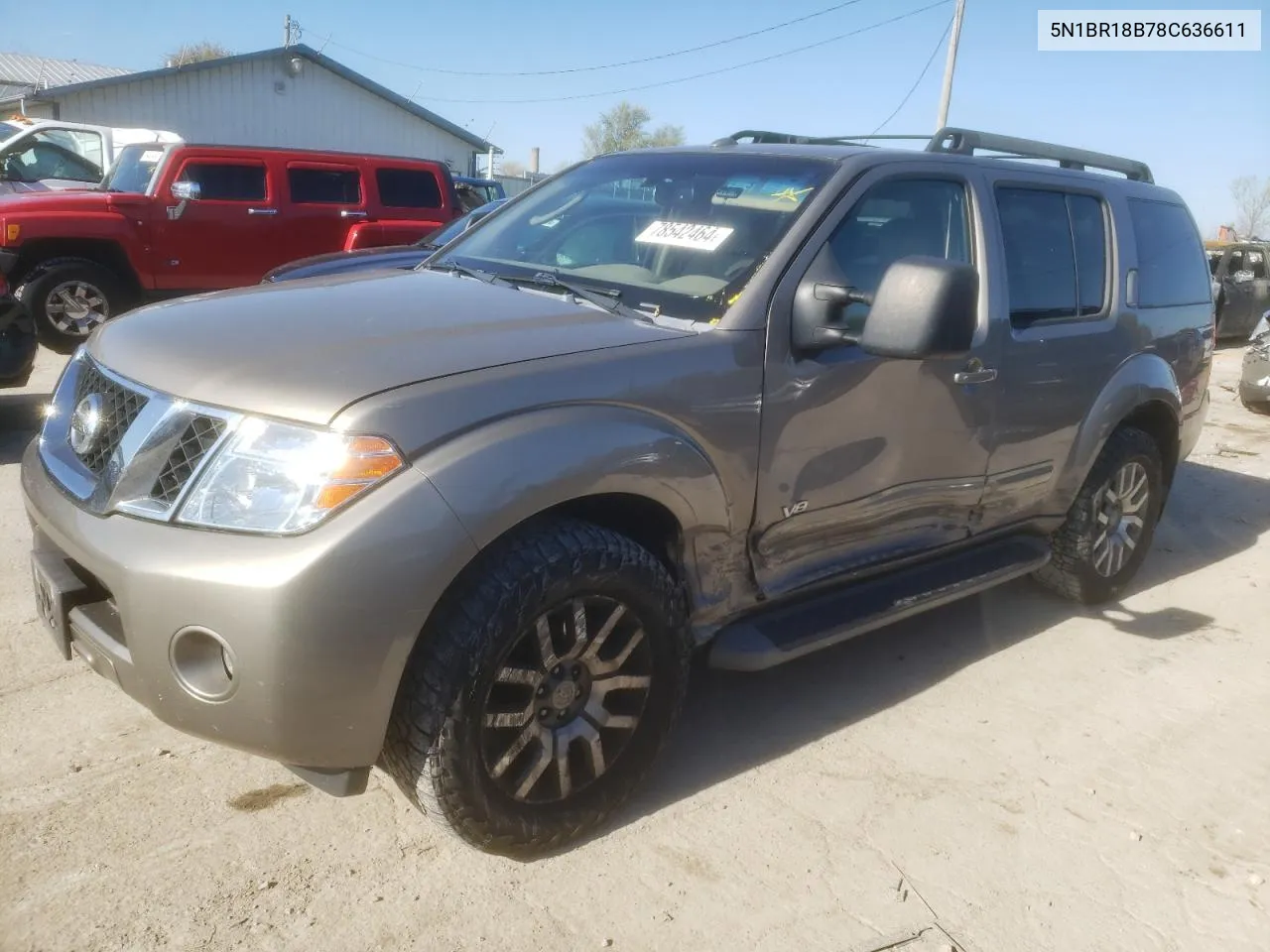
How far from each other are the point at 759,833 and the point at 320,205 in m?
8.99

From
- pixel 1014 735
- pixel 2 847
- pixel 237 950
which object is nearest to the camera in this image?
pixel 237 950

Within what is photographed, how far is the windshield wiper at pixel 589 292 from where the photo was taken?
2.84m

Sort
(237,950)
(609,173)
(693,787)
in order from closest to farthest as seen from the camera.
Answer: (237,950) → (693,787) → (609,173)

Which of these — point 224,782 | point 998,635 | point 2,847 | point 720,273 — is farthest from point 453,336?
point 998,635

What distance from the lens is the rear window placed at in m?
3.71

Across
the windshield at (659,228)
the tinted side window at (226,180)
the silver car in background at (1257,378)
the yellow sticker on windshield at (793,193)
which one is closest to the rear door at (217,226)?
the tinted side window at (226,180)

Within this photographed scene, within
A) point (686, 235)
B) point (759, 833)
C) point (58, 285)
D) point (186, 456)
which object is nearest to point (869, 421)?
point (686, 235)

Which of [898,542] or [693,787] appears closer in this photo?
[693,787]

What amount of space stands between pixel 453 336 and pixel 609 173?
1470 mm

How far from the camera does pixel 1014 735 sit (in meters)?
3.40

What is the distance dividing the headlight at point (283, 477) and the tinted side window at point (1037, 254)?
249 centimetres

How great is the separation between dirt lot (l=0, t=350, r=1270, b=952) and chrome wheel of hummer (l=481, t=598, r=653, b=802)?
0.25 metres

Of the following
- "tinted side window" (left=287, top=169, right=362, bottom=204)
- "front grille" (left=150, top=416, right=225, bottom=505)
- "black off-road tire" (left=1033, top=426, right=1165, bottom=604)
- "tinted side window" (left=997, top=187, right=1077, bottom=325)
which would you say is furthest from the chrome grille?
"tinted side window" (left=287, top=169, right=362, bottom=204)

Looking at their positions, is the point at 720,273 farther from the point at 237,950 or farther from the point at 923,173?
the point at 237,950
